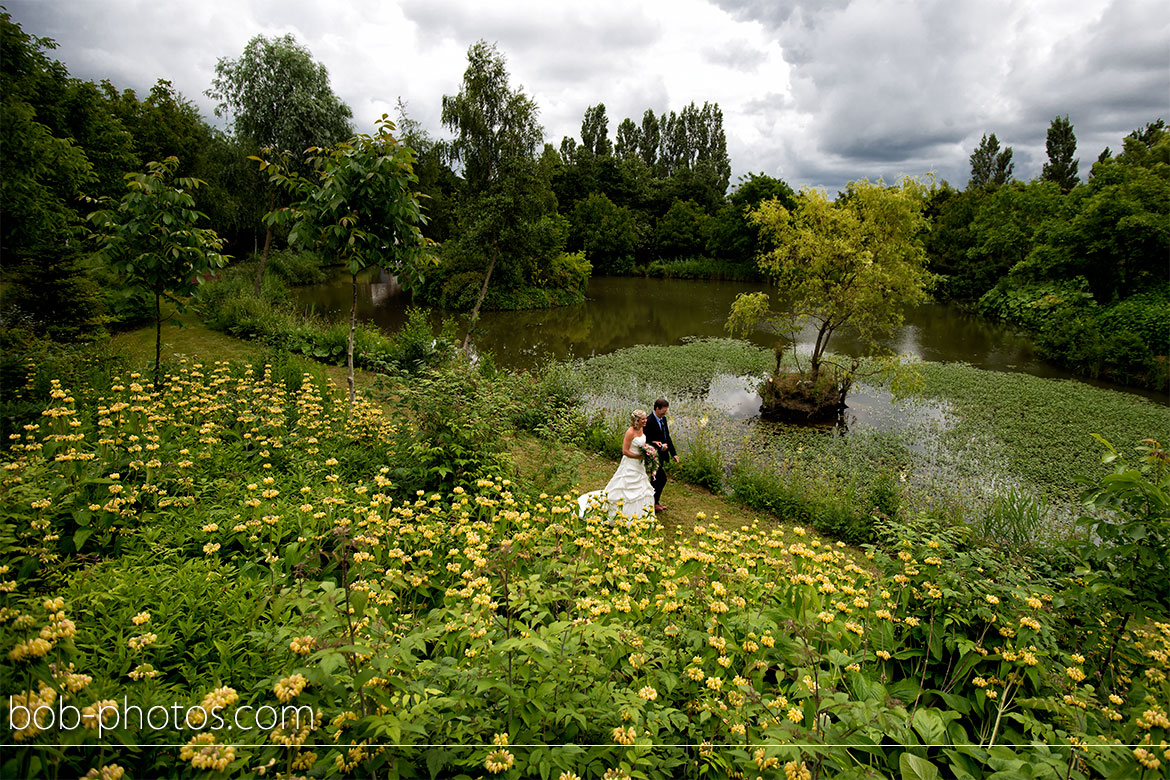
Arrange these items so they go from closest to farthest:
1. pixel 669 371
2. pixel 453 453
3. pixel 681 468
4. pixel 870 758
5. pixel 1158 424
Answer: pixel 870 758 → pixel 453 453 → pixel 681 468 → pixel 1158 424 → pixel 669 371

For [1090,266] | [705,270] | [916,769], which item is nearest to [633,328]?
[1090,266]

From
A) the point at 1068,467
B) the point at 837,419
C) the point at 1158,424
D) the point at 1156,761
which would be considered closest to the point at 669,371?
the point at 837,419

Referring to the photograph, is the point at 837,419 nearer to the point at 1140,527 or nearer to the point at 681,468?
the point at 681,468

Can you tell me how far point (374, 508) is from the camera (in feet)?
10.3

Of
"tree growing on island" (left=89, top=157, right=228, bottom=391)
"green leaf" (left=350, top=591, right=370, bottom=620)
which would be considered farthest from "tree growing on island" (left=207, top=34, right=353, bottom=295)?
"green leaf" (left=350, top=591, right=370, bottom=620)

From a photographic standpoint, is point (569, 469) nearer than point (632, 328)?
Yes

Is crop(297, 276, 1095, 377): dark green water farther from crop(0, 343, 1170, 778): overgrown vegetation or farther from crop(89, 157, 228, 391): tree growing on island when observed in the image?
crop(0, 343, 1170, 778): overgrown vegetation

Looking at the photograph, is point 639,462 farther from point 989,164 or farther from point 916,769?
point 989,164

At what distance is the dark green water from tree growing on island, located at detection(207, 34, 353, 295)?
23.3 ft

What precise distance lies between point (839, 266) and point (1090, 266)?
21.6 meters

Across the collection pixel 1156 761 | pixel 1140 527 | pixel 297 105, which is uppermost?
pixel 297 105

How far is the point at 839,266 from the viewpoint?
13.4 metres

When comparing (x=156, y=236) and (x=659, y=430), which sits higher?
(x=156, y=236)

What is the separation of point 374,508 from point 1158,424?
18909 mm
